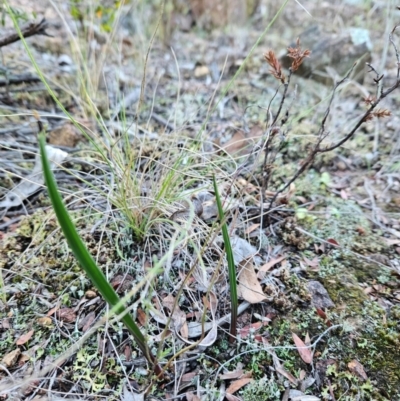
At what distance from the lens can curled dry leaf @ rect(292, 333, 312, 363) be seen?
2.65 feet

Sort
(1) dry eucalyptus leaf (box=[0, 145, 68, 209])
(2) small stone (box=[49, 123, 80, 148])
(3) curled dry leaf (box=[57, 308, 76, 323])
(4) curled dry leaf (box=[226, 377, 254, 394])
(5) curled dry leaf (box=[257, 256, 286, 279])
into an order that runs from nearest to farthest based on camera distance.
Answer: (4) curled dry leaf (box=[226, 377, 254, 394]), (3) curled dry leaf (box=[57, 308, 76, 323]), (5) curled dry leaf (box=[257, 256, 286, 279]), (1) dry eucalyptus leaf (box=[0, 145, 68, 209]), (2) small stone (box=[49, 123, 80, 148])

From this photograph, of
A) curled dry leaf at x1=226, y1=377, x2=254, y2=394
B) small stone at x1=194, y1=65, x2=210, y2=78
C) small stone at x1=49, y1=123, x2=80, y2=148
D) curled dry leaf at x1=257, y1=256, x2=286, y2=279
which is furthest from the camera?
small stone at x1=194, y1=65, x2=210, y2=78

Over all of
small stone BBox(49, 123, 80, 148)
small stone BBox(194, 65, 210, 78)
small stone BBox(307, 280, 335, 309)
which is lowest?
small stone BBox(307, 280, 335, 309)

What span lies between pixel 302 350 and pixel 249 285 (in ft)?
0.69

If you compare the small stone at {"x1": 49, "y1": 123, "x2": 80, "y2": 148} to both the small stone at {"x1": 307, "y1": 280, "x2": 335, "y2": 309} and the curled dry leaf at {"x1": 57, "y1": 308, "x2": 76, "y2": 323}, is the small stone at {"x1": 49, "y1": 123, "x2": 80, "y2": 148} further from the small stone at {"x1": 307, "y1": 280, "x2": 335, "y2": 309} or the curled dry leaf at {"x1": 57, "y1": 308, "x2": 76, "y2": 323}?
the small stone at {"x1": 307, "y1": 280, "x2": 335, "y2": 309}

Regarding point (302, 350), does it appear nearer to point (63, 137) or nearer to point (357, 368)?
point (357, 368)

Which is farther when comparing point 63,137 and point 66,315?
point 63,137

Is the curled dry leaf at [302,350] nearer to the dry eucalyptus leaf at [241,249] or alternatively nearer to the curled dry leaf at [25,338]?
the dry eucalyptus leaf at [241,249]

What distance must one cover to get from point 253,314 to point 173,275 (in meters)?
0.25

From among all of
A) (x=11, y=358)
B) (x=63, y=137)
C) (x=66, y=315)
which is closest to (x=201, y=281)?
(x=66, y=315)

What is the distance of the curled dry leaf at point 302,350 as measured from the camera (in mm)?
807

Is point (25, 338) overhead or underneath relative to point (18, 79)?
underneath

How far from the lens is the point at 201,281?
877 mm

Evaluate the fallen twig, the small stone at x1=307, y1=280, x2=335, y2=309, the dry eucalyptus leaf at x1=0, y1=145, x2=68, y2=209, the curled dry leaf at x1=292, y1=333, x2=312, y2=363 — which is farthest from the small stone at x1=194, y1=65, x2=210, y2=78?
the curled dry leaf at x1=292, y1=333, x2=312, y2=363
